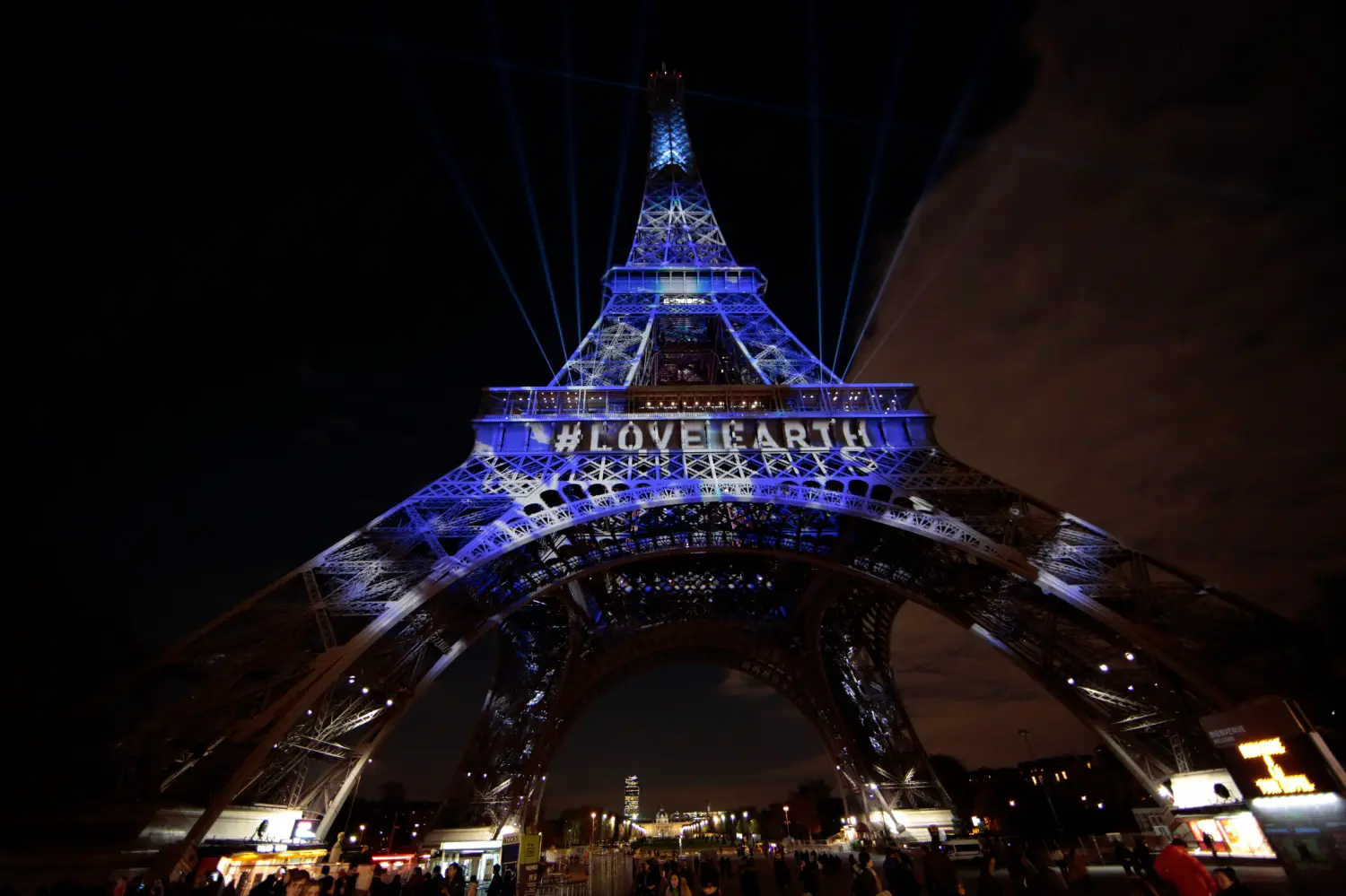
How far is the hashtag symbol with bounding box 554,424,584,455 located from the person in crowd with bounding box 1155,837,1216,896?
16.5 meters

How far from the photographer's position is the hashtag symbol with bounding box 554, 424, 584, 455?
779 inches

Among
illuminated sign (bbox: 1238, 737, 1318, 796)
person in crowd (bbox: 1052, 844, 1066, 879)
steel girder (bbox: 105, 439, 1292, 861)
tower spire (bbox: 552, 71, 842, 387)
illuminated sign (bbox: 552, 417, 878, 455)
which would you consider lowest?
person in crowd (bbox: 1052, 844, 1066, 879)

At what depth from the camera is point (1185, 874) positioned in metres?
5.49

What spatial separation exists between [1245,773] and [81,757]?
18444mm

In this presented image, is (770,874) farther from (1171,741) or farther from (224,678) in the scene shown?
(224,678)

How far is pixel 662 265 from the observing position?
1180 inches

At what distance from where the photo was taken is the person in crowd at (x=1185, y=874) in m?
5.44

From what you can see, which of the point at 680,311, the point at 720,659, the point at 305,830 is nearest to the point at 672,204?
the point at 680,311

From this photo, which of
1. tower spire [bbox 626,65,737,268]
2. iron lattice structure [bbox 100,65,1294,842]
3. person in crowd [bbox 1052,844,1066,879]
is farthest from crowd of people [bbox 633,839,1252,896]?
tower spire [bbox 626,65,737,268]

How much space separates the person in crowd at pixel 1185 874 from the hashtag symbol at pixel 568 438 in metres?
16.5

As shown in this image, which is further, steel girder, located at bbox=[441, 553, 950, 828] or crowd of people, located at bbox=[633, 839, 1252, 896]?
steel girder, located at bbox=[441, 553, 950, 828]

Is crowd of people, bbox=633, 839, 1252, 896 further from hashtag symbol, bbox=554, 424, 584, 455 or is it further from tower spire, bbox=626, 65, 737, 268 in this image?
tower spire, bbox=626, 65, 737, 268

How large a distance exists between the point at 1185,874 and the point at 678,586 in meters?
27.3

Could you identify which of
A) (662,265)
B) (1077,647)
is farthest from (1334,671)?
(662,265)
